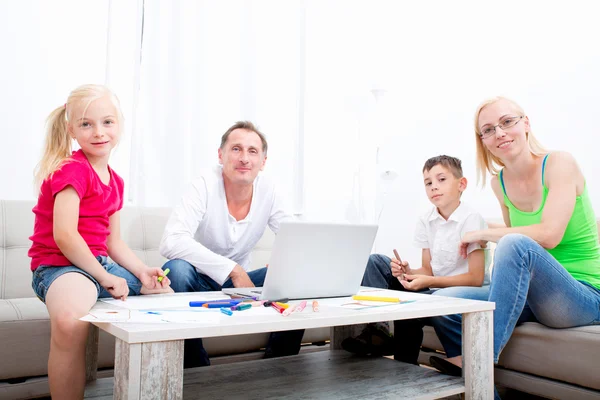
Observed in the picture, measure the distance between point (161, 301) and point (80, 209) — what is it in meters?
0.38

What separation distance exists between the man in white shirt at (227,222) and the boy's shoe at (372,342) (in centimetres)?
23

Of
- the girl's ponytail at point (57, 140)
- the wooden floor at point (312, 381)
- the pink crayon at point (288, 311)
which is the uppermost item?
the girl's ponytail at point (57, 140)

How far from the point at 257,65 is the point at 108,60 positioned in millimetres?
978

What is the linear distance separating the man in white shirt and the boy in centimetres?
32

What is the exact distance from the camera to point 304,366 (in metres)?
1.50

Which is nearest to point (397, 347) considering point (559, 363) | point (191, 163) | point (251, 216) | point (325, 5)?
point (559, 363)

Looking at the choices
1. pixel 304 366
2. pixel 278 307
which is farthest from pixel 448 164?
pixel 278 307

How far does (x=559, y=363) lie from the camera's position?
150 cm

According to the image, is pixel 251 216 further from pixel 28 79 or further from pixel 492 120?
pixel 28 79

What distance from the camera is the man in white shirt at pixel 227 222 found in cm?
176

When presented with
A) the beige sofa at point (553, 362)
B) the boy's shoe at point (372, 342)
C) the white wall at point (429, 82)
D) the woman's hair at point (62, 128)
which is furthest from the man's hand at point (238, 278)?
the white wall at point (429, 82)

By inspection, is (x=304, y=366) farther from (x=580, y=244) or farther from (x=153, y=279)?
(x=580, y=244)

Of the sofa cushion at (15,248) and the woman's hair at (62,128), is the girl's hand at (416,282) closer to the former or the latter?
the woman's hair at (62,128)

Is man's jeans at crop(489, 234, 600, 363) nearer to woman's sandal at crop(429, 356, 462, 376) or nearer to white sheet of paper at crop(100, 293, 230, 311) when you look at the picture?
woman's sandal at crop(429, 356, 462, 376)
